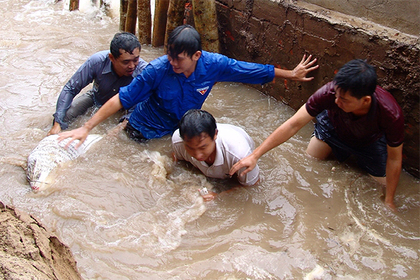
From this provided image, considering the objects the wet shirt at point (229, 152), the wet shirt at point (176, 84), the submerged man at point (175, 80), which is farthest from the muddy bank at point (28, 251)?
the wet shirt at point (176, 84)

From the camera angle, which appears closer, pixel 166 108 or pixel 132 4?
pixel 166 108

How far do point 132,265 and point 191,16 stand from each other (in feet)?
12.1

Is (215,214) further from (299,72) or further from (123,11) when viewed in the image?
(123,11)

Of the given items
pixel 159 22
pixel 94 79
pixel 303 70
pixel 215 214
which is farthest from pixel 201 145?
pixel 159 22

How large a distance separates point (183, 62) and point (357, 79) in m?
→ 1.42

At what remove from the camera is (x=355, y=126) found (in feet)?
9.93

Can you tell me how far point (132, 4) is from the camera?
Answer: 5922mm

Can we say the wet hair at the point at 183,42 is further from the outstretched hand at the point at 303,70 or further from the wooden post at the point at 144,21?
the wooden post at the point at 144,21

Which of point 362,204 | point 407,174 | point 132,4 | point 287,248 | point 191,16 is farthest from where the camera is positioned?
point 132,4

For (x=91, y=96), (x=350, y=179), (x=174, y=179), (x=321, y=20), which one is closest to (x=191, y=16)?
(x=91, y=96)

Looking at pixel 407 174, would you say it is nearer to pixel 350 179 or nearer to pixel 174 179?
pixel 350 179

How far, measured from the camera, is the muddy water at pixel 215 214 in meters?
2.49

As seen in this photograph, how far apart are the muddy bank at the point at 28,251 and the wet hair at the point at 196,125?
116 cm

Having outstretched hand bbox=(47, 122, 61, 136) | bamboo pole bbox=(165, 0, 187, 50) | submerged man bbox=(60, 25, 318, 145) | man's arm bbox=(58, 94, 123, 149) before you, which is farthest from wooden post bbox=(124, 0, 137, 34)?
man's arm bbox=(58, 94, 123, 149)
